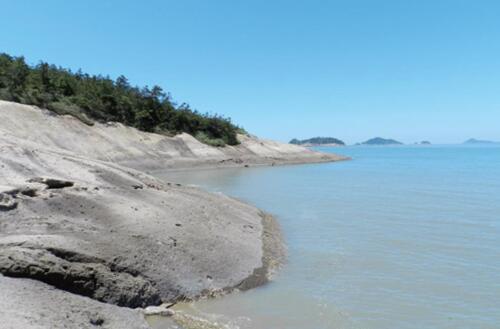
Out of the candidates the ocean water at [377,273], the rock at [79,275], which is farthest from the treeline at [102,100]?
the rock at [79,275]

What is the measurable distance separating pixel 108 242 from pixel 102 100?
4565 cm

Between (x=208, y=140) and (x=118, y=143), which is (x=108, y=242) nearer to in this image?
(x=118, y=143)

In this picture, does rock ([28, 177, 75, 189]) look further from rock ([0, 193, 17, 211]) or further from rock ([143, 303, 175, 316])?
rock ([143, 303, 175, 316])

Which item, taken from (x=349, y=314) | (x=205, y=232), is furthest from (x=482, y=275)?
(x=205, y=232)

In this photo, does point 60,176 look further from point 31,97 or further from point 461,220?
point 31,97

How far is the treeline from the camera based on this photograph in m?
43.2

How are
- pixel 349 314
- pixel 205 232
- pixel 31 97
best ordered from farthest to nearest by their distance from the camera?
pixel 31 97, pixel 205 232, pixel 349 314

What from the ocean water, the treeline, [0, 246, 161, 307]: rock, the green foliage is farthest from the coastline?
the green foliage

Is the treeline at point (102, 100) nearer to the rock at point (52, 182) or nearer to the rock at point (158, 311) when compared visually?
the rock at point (52, 182)

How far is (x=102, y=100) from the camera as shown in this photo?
5088 centimetres

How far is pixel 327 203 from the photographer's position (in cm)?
2319

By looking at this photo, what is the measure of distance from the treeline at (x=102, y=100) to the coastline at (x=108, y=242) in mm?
32624

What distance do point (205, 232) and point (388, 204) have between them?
14.4 m

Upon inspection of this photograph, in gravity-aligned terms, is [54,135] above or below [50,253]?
above
